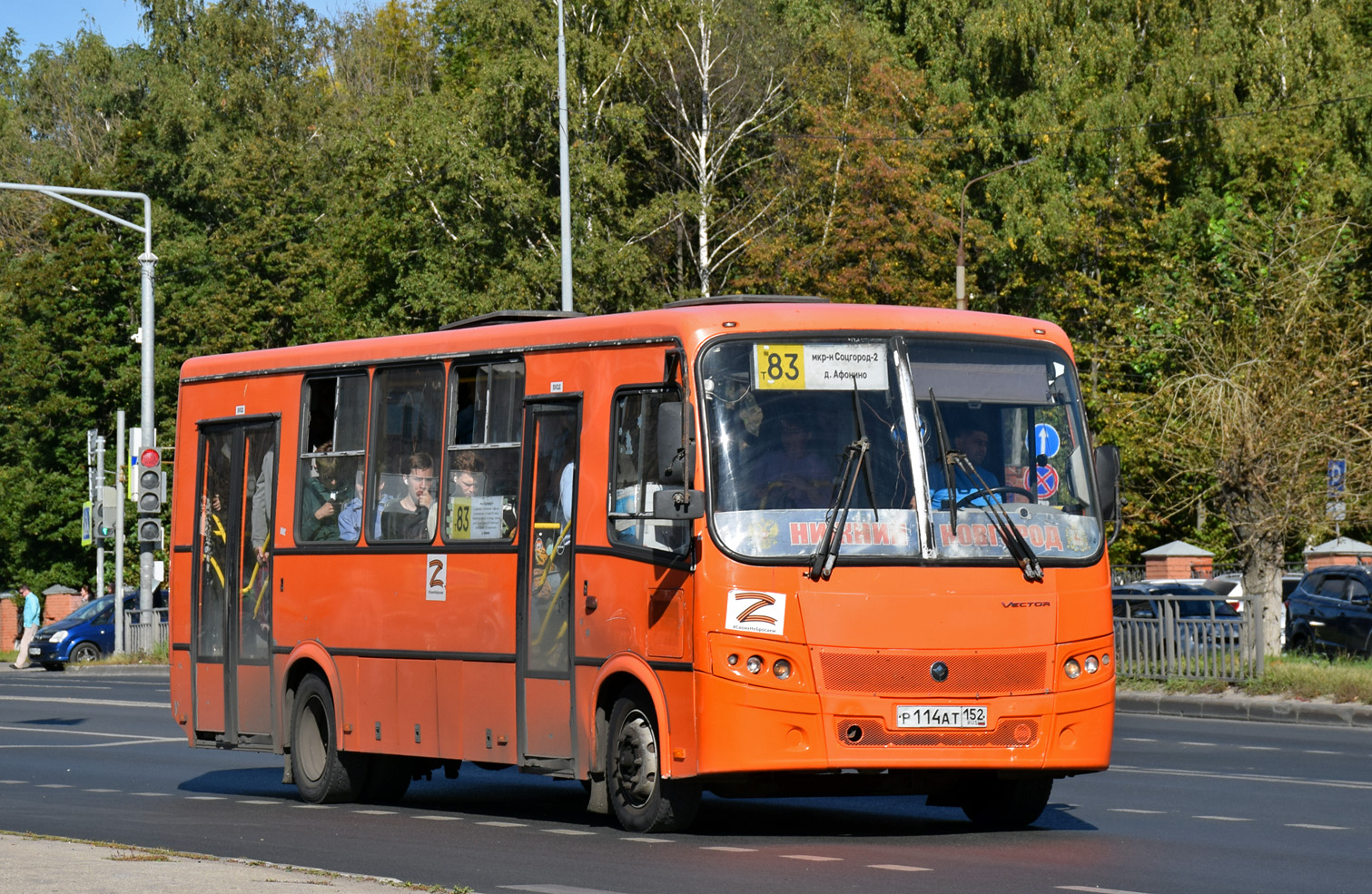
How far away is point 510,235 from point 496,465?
4224cm

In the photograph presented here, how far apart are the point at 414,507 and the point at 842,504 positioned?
12.5ft

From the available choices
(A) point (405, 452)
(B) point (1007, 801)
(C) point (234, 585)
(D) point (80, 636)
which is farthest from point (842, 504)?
(D) point (80, 636)

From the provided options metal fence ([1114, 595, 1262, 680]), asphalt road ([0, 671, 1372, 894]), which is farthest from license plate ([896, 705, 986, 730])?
metal fence ([1114, 595, 1262, 680])

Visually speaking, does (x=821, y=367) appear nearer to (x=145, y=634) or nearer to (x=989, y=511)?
(x=989, y=511)

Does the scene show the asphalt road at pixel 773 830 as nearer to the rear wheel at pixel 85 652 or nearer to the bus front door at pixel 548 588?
the bus front door at pixel 548 588

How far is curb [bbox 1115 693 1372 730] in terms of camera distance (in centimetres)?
2548

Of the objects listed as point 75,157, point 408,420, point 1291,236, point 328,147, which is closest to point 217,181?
point 328,147

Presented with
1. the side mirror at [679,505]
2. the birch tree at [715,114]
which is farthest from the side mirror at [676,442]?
the birch tree at [715,114]

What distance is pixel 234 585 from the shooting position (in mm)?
16703

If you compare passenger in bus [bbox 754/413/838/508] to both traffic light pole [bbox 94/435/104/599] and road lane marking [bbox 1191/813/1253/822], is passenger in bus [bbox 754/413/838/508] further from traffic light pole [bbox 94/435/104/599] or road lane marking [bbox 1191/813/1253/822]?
traffic light pole [bbox 94/435/104/599]

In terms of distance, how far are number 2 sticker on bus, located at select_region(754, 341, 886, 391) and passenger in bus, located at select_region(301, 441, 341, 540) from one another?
→ 4.34 metres

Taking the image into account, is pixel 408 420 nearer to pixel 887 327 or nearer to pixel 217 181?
pixel 887 327

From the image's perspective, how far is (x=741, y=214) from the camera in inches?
2283

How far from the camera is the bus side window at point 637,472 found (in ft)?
41.4
